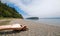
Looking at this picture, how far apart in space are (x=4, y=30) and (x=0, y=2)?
2094 inches

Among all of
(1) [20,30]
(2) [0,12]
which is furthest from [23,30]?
(2) [0,12]

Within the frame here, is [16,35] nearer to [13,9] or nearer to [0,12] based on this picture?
[0,12]

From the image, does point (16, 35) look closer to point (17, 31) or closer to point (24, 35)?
point (24, 35)

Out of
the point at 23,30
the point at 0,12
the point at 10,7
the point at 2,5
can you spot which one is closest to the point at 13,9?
the point at 10,7

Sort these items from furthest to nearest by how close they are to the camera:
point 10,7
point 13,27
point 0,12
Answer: point 10,7 < point 0,12 < point 13,27

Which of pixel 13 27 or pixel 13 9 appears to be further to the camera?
pixel 13 9

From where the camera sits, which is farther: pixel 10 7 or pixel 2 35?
pixel 10 7

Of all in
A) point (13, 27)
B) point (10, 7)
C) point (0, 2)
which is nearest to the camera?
point (13, 27)

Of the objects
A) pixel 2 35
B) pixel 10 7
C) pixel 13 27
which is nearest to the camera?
pixel 2 35

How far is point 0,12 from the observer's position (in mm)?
58094

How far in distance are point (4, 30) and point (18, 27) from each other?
122cm

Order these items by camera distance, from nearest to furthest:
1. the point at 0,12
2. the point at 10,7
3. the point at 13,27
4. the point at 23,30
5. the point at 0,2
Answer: the point at 13,27, the point at 23,30, the point at 0,12, the point at 0,2, the point at 10,7

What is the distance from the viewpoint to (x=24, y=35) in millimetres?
10203

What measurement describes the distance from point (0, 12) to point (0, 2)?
23.7 feet
